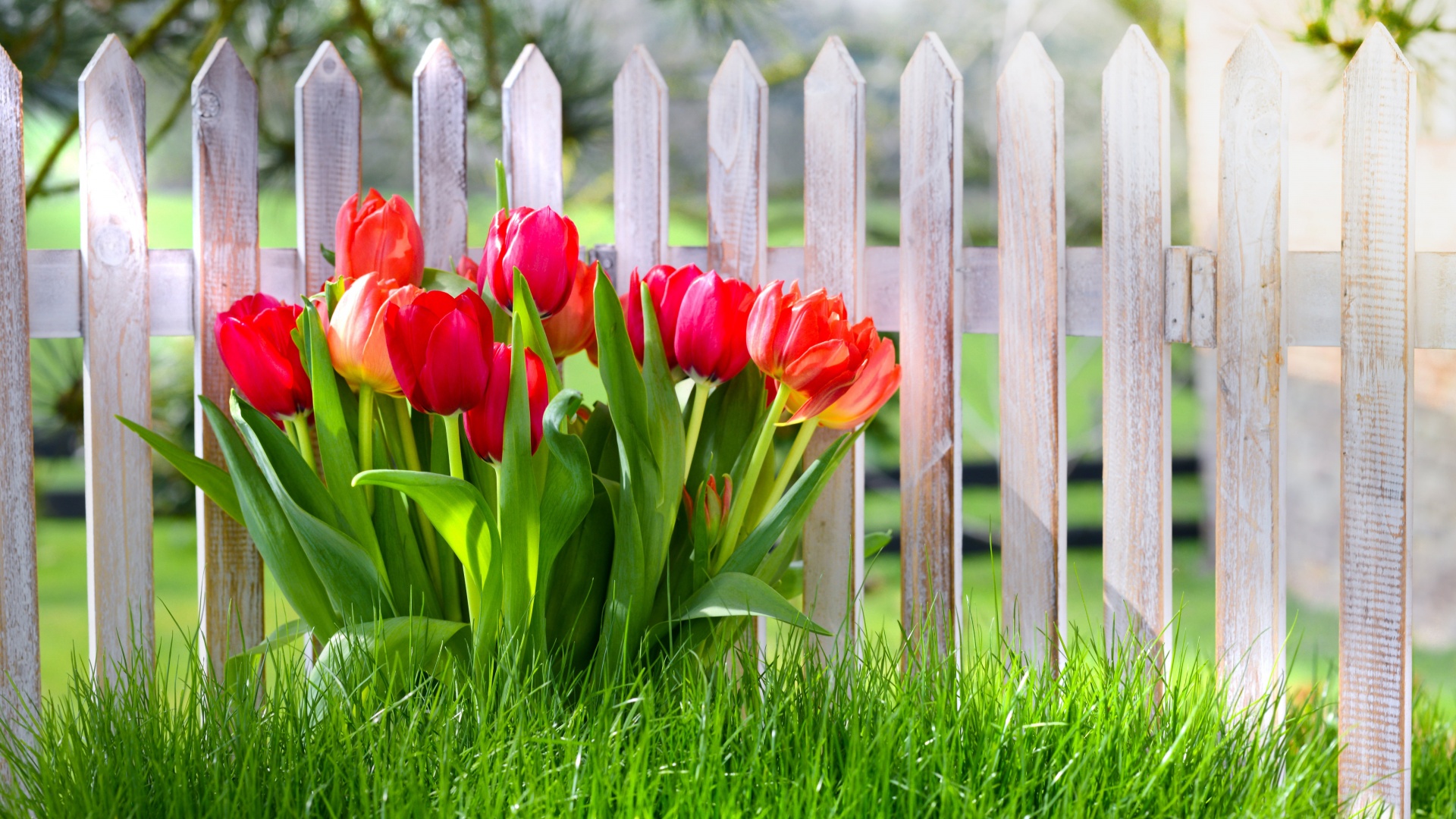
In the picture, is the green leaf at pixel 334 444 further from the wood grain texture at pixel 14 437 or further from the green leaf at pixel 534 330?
the wood grain texture at pixel 14 437

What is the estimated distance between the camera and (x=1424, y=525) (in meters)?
2.65

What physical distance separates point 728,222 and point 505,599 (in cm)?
57

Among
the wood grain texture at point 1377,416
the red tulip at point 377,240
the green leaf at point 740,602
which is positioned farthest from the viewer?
the wood grain texture at point 1377,416

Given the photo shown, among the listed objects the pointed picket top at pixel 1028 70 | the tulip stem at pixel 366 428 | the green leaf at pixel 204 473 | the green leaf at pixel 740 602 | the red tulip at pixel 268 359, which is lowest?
the green leaf at pixel 740 602

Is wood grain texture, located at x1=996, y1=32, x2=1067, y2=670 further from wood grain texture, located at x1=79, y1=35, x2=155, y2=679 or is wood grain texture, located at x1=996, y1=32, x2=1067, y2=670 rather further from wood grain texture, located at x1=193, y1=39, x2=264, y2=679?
wood grain texture, located at x1=79, y1=35, x2=155, y2=679

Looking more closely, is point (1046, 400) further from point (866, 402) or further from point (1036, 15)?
point (1036, 15)

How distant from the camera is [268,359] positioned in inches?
36.6

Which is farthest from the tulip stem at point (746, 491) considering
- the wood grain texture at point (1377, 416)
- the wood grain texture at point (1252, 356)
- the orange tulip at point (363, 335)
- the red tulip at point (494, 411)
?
the wood grain texture at point (1377, 416)

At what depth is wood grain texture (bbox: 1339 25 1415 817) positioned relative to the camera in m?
1.20

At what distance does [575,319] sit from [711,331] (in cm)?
17

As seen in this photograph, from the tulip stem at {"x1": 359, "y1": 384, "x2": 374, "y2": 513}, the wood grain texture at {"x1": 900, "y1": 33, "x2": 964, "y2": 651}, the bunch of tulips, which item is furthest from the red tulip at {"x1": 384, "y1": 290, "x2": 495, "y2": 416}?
the wood grain texture at {"x1": 900, "y1": 33, "x2": 964, "y2": 651}

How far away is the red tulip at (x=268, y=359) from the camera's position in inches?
36.4

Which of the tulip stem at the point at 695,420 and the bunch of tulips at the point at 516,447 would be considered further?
the tulip stem at the point at 695,420

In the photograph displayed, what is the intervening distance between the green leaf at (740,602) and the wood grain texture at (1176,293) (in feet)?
2.01
